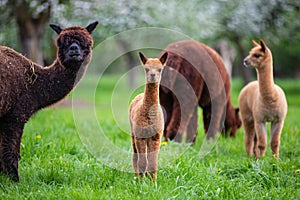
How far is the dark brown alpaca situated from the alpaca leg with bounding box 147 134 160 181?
2186 mm

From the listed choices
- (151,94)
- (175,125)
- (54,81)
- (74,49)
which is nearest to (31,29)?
(175,125)

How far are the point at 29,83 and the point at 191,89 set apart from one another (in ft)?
9.41

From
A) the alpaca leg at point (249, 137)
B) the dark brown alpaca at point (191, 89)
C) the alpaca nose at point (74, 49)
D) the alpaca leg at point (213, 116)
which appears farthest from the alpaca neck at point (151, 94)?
the alpaca leg at point (213, 116)

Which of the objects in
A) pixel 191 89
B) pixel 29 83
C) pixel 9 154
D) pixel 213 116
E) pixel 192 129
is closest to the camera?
pixel 9 154

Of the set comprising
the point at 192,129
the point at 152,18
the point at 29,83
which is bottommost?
the point at 192,129

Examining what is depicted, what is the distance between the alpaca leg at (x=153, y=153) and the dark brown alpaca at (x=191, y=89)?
2186 mm

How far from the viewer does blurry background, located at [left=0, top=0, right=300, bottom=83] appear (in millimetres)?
10562

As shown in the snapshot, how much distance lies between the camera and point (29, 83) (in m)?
4.96

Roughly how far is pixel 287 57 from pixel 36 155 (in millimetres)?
25191

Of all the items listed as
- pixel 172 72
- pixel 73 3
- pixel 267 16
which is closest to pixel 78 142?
pixel 172 72

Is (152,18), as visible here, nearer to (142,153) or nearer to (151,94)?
(151,94)

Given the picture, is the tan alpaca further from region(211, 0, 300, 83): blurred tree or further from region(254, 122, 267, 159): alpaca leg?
region(211, 0, 300, 83): blurred tree

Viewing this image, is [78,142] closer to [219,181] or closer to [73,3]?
[219,181]

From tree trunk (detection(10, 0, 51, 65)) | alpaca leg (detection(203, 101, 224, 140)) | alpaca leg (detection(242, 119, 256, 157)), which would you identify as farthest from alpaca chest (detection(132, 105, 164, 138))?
tree trunk (detection(10, 0, 51, 65))
